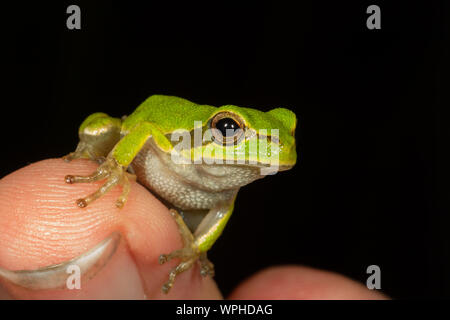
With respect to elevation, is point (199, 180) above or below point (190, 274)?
above

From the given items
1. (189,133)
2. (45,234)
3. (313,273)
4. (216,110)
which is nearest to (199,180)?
(189,133)

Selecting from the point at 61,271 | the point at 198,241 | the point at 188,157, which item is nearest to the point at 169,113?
the point at 188,157

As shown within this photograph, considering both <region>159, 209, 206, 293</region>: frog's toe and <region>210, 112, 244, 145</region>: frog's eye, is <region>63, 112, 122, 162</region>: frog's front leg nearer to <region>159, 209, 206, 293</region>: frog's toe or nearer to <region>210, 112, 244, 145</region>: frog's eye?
<region>159, 209, 206, 293</region>: frog's toe

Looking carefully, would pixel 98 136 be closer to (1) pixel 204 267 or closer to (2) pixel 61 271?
(2) pixel 61 271

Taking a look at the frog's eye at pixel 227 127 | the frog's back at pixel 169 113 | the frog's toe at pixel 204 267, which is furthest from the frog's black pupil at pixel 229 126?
the frog's toe at pixel 204 267

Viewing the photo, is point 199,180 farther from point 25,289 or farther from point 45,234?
point 25,289

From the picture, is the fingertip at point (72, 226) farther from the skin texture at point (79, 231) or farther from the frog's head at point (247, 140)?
the frog's head at point (247, 140)

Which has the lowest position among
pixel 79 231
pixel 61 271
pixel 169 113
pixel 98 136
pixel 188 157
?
pixel 61 271
